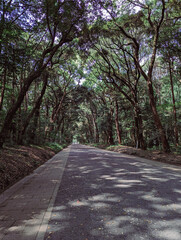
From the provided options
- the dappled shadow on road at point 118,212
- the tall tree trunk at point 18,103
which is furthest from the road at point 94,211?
the tall tree trunk at point 18,103

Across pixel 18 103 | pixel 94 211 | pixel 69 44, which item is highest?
pixel 69 44

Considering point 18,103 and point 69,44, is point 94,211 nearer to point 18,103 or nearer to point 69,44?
point 18,103

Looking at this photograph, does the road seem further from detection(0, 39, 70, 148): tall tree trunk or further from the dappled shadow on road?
detection(0, 39, 70, 148): tall tree trunk

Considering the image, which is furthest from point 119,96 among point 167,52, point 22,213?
point 22,213

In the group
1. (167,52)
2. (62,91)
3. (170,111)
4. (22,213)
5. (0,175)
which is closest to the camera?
(22,213)

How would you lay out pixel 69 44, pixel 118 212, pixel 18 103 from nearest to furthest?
pixel 118 212 → pixel 18 103 → pixel 69 44

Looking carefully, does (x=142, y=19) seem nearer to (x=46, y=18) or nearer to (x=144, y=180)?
(x=46, y=18)

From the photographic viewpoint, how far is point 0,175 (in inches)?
207

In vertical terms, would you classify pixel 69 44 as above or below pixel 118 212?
above

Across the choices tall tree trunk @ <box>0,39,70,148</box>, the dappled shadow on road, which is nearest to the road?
the dappled shadow on road

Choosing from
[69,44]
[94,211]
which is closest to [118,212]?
[94,211]

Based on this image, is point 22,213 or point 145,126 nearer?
point 22,213

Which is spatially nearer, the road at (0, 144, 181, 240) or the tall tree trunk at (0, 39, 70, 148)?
the road at (0, 144, 181, 240)

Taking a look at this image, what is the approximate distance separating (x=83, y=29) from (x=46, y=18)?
11.0 feet
